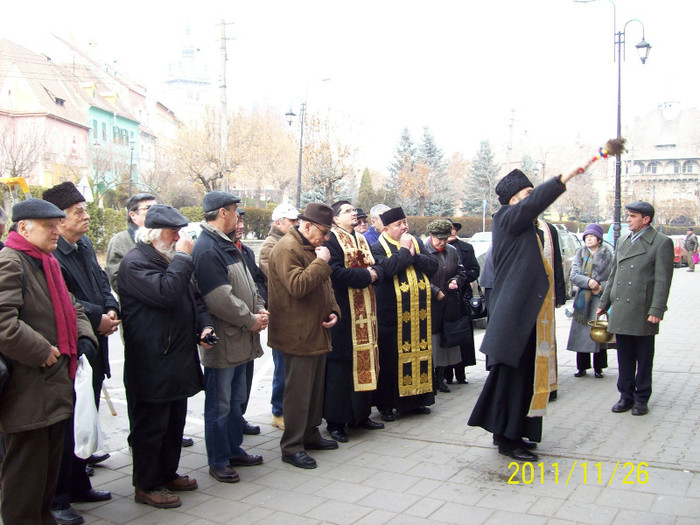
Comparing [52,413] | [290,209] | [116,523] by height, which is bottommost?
[116,523]

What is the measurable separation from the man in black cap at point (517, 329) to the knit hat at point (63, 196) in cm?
309

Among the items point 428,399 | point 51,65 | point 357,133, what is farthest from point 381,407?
point 51,65

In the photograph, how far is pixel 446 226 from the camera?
7.46 metres

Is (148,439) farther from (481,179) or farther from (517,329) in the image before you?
(481,179)

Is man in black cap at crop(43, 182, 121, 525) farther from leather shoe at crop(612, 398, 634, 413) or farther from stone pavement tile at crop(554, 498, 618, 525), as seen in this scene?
leather shoe at crop(612, 398, 634, 413)

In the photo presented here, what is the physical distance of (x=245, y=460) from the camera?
17.0 ft

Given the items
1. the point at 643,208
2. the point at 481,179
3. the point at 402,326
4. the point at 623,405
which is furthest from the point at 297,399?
the point at 481,179

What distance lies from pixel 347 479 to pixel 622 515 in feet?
6.06

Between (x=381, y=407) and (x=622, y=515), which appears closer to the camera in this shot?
(x=622, y=515)

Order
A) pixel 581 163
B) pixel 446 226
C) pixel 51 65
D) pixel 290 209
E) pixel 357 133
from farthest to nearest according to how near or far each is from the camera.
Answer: pixel 51 65
pixel 357 133
pixel 446 226
pixel 290 209
pixel 581 163

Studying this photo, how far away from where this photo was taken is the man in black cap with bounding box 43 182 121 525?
4.23 metres

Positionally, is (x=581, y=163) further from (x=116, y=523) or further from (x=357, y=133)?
(x=357, y=133)

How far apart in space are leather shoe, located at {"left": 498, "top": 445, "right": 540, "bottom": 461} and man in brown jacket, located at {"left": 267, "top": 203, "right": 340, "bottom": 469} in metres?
1.48

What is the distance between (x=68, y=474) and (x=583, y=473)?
11.4 feet
